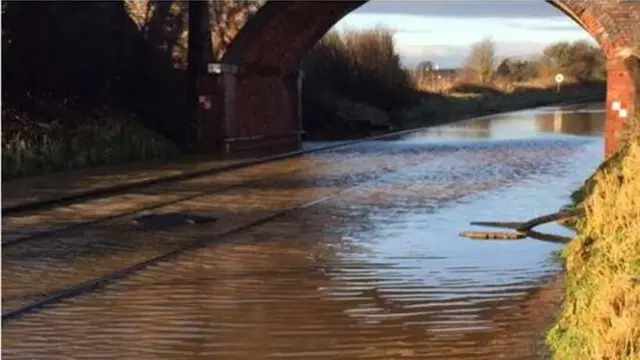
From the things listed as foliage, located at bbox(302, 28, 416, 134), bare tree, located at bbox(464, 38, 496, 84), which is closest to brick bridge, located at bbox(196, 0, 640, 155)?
foliage, located at bbox(302, 28, 416, 134)

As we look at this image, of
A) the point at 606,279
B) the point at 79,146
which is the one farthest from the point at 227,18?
the point at 606,279

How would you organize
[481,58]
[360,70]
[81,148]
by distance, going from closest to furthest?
[81,148], [360,70], [481,58]

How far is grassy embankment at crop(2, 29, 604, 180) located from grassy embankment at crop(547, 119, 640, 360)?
13050 mm

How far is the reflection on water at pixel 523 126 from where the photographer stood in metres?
39.7

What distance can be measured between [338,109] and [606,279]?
36770 millimetres

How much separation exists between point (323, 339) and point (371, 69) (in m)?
41.2

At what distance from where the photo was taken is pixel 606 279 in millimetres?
7730

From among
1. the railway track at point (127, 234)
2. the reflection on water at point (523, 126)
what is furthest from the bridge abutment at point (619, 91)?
the reflection on water at point (523, 126)

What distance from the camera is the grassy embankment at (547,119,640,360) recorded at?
20.5 feet

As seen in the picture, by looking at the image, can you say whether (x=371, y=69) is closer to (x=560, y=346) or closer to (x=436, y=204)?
(x=436, y=204)

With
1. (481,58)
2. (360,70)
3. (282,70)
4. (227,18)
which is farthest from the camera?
(481,58)

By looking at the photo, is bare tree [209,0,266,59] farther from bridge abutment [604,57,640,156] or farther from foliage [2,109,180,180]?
bridge abutment [604,57,640,156]

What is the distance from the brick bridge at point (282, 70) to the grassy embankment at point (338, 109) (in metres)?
1.87

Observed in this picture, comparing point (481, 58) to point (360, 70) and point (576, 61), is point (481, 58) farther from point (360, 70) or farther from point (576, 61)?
point (360, 70)
